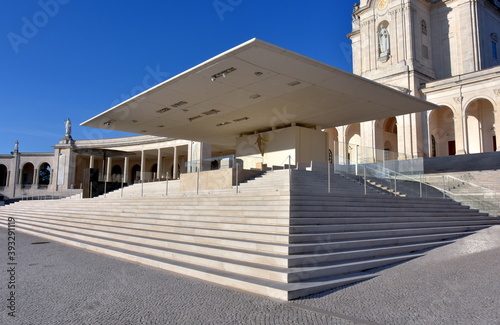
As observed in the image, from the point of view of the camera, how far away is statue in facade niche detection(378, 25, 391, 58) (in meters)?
37.6

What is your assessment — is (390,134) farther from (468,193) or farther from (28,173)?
(28,173)

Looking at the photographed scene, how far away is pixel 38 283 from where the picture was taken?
21.2 ft

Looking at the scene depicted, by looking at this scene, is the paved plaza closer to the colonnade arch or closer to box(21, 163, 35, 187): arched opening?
the colonnade arch

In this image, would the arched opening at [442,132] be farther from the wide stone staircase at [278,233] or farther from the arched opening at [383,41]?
the wide stone staircase at [278,233]

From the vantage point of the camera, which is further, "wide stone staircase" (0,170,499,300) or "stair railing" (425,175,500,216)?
"stair railing" (425,175,500,216)

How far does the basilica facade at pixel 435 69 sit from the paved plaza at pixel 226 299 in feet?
87.1

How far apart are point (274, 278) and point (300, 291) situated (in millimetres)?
666

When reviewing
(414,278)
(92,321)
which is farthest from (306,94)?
(92,321)

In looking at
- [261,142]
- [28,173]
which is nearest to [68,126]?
[28,173]

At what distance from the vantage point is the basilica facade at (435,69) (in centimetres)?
3192

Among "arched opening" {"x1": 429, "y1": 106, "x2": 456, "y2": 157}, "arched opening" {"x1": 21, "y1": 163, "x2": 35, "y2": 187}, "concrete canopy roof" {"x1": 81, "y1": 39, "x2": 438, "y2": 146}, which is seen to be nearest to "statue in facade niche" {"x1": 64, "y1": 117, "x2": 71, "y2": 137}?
"arched opening" {"x1": 21, "y1": 163, "x2": 35, "y2": 187}

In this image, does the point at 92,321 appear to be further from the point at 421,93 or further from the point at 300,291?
the point at 421,93

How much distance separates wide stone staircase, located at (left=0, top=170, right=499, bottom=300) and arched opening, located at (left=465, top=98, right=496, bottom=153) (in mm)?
21649

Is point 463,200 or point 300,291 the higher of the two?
point 463,200
